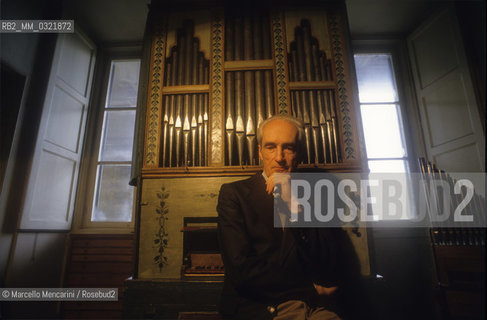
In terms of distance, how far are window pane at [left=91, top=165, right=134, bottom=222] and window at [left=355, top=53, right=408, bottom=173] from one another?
3.73 metres

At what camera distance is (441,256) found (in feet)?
9.37

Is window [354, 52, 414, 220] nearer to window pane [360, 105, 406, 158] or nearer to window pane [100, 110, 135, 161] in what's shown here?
window pane [360, 105, 406, 158]

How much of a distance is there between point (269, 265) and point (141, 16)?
4.32 meters

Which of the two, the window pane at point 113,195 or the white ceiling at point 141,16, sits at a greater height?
the white ceiling at point 141,16

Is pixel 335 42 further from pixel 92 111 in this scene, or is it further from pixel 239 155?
pixel 92 111

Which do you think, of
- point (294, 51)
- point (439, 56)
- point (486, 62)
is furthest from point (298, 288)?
point (439, 56)

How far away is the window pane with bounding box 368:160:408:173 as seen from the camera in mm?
4215

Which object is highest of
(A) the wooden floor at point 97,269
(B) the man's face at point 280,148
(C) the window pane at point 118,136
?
(C) the window pane at point 118,136

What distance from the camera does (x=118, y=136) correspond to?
14.7 feet

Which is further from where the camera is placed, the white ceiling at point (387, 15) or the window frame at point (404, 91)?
the window frame at point (404, 91)

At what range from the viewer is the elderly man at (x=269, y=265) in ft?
4.75

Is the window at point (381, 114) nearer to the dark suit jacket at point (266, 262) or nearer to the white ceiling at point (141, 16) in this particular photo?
the white ceiling at point (141, 16)

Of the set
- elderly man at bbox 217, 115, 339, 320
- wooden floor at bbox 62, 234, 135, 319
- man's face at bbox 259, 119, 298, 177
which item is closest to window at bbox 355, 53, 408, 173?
man's face at bbox 259, 119, 298, 177

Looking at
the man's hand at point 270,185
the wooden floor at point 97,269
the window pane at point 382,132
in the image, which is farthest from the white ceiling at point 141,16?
the man's hand at point 270,185
